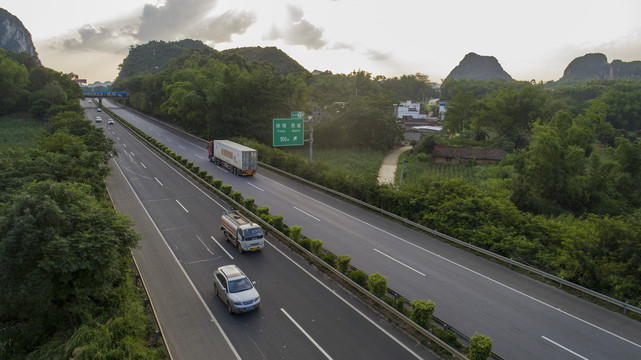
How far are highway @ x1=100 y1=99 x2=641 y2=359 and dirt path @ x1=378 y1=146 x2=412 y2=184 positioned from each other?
694 inches

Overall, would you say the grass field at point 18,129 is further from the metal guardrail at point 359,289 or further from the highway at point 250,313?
the metal guardrail at point 359,289

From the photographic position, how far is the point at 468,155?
60656 mm

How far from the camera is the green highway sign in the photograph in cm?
3766

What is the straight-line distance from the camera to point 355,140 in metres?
75.2

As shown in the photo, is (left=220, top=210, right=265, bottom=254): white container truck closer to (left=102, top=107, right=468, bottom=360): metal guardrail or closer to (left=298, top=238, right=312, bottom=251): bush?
(left=102, top=107, right=468, bottom=360): metal guardrail

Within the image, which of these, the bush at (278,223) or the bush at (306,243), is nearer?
the bush at (306,243)

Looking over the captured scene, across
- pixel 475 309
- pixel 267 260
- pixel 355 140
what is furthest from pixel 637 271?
pixel 355 140

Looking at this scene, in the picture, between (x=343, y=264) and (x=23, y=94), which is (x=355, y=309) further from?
(x=23, y=94)

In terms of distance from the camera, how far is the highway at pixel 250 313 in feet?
43.6

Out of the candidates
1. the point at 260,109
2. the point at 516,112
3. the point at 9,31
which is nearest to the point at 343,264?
the point at 260,109

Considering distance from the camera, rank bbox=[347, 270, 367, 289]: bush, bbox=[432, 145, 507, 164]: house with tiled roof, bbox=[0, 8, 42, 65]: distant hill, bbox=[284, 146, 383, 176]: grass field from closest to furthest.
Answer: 1. bbox=[347, 270, 367, 289]: bush
2. bbox=[284, 146, 383, 176]: grass field
3. bbox=[432, 145, 507, 164]: house with tiled roof
4. bbox=[0, 8, 42, 65]: distant hill

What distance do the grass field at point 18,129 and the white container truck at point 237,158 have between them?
31.9 metres

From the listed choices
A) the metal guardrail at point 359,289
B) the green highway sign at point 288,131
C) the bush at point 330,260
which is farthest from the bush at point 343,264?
the green highway sign at point 288,131

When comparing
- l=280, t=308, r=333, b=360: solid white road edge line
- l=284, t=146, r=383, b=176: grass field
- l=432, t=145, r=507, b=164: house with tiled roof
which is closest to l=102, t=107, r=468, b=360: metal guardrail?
l=280, t=308, r=333, b=360: solid white road edge line
